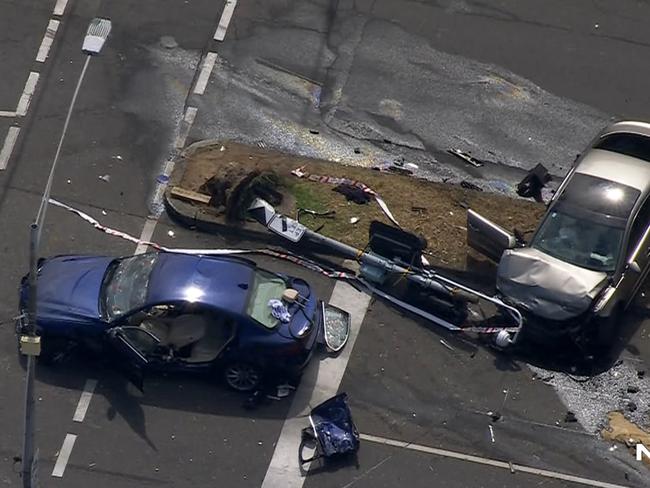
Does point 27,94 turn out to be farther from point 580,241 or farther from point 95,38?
point 580,241

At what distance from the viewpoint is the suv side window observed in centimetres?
1817

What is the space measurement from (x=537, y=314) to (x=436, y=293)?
4.85 ft

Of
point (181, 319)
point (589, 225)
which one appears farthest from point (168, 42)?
point (589, 225)

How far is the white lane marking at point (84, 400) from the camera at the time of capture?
16.6 metres

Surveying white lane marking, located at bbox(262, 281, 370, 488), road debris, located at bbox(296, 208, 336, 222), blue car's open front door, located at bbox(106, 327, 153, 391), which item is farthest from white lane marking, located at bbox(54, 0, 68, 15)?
blue car's open front door, located at bbox(106, 327, 153, 391)

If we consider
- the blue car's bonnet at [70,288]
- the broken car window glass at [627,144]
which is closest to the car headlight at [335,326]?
the blue car's bonnet at [70,288]

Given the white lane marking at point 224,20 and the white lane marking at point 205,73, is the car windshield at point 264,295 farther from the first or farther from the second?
the white lane marking at point 224,20

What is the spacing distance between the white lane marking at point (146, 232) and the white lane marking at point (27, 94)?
3.07 metres

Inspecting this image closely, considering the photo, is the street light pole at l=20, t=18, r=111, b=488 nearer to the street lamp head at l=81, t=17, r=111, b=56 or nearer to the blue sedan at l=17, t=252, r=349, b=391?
the street lamp head at l=81, t=17, r=111, b=56

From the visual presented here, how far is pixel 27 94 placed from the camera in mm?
20766

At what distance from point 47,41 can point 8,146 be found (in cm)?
263

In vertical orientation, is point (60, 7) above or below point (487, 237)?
above

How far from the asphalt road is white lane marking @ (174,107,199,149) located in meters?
0.11

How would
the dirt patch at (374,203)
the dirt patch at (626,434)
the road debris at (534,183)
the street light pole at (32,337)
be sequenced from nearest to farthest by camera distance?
1. the street light pole at (32,337)
2. the dirt patch at (626,434)
3. the dirt patch at (374,203)
4. the road debris at (534,183)
